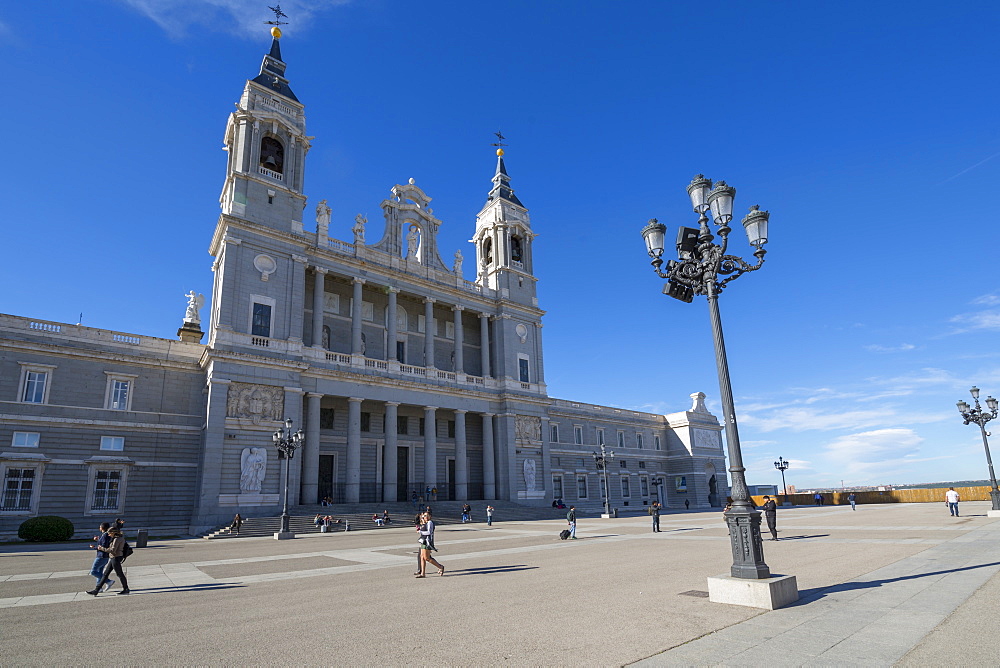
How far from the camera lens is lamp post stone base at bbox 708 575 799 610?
27.5 ft

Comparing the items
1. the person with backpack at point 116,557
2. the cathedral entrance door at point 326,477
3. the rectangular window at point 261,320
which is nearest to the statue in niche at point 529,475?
the cathedral entrance door at point 326,477

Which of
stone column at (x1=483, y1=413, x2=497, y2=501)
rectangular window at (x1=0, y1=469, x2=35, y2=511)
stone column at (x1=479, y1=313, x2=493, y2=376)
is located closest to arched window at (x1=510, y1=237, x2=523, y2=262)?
stone column at (x1=479, y1=313, x2=493, y2=376)

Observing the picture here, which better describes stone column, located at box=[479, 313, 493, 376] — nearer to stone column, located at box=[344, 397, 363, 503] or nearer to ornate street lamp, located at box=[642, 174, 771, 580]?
stone column, located at box=[344, 397, 363, 503]

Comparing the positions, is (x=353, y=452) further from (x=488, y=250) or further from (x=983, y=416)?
(x=983, y=416)

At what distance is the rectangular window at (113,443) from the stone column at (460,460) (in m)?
21.4

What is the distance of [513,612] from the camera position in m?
8.82

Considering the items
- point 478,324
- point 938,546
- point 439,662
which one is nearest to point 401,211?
point 478,324

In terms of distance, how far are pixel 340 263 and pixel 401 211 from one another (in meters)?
7.97

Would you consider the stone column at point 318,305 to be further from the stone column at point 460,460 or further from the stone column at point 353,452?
the stone column at point 460,460

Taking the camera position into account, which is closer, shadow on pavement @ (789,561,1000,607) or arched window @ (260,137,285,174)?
shadow on pavement @ (789,561,1000,607)

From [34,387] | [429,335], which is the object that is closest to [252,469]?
[34,387]

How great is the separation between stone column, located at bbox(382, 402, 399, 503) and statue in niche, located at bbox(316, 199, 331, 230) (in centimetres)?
1356

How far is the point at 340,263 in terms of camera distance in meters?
40.1

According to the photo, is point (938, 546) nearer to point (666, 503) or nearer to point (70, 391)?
point (70, 391)
